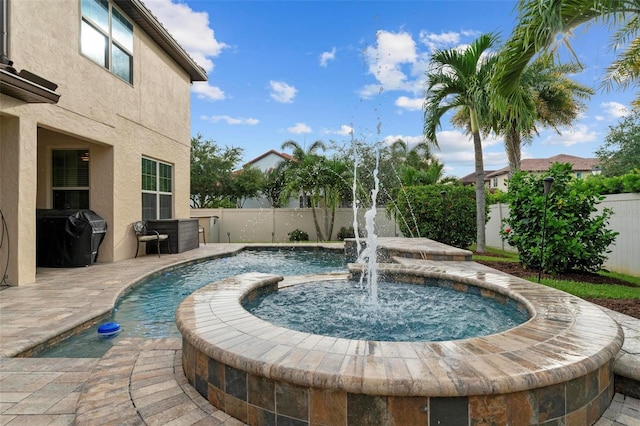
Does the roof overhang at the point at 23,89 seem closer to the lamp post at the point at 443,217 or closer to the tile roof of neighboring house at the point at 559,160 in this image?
the lamp post at the point at 443,217

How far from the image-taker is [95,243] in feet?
26.2

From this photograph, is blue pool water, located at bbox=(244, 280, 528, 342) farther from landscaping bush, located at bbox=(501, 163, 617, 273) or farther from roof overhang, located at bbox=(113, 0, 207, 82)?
roof overhang, located at bbox=(113, 0, 207, 82)

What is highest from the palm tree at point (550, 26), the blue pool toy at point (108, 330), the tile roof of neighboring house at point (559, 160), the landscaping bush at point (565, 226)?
the tile roof of neighboring house at point (559, 160)

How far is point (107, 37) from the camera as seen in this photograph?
27.2 feet

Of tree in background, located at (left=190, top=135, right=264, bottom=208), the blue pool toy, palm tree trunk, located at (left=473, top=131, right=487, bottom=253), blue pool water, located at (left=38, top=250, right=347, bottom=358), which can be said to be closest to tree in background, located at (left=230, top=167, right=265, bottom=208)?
tree in background, located at (left=190, top=135, right=264, bottom=208)

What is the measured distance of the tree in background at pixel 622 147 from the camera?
22.0 m

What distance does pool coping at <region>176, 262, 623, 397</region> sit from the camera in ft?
6.02

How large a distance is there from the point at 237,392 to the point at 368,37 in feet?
22.6

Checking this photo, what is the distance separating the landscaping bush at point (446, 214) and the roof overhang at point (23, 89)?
10371mm

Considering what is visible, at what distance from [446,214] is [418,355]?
1011 centimetres

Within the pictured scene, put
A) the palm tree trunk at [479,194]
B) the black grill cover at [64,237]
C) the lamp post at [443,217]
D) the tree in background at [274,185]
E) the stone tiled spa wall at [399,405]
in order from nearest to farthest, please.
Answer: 1. the stone tiled spa wall at [399,405]
2. the black grill cover at [64,237]
3. the palm tree trunk at [479,194]
4. the lamp post at [443,217]
5. the tree in background at [274,185]

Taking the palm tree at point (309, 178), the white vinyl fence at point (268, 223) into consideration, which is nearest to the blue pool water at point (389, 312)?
the palm tree at point (309, 178)

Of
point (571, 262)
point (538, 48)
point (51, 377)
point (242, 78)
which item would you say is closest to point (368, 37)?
point (538, 48)

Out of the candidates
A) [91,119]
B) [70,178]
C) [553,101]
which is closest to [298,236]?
[70,178]
